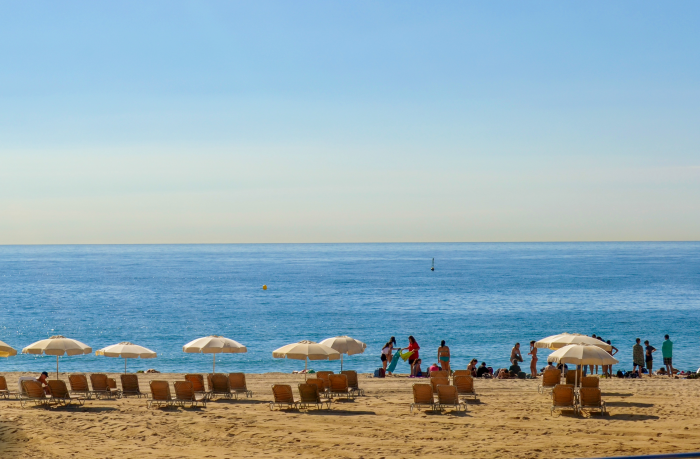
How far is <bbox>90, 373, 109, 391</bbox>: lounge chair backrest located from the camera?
17062 mm

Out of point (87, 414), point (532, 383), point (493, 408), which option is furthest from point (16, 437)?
point (532, 383)

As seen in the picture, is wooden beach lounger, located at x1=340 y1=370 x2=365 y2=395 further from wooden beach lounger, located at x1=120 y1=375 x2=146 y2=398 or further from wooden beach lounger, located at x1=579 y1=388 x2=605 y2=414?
wooden beach lounger, located at x1=579 y1=388 x2=605 y2=414

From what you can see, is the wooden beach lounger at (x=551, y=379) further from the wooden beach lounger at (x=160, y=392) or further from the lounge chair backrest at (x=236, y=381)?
the wooden beach lounger at (x=160, y=392)

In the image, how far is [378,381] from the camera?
20.9 metres

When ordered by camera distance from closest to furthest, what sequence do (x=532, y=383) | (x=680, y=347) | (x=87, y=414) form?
(x=87, y=414), (x=532, y=383), (x=680, y=347)

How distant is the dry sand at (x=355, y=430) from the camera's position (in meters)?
11.8

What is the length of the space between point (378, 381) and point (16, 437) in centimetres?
1125

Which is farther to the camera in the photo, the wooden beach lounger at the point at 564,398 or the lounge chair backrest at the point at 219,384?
the lounge chair backrest at the point at 219,384

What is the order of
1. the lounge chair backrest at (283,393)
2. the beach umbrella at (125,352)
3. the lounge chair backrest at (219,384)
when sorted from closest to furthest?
the lounge chair backrest at (283,393), the lounge chair backrest at (219,384), the beach umbrella at (125,352)

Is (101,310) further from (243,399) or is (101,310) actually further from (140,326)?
(243,399)

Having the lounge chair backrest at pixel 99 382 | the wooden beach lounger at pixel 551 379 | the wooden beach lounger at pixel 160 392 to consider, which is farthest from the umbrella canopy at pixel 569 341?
the lounge chair backrest at pixel 99 382

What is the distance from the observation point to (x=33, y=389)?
51.7 ft

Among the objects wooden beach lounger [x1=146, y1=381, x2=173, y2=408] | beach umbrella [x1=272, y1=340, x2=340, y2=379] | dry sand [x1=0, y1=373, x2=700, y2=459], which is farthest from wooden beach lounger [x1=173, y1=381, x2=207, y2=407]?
beach umbrella [x1=272, y1=340, x2=340, y2=379]

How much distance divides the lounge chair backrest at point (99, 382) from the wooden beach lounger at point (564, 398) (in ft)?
37.9
